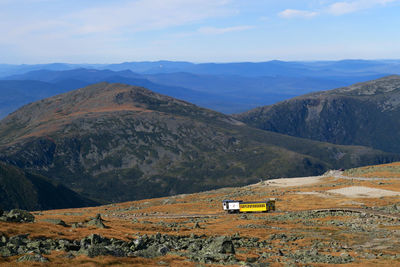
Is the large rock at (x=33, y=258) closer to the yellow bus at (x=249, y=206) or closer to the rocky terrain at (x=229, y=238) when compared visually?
the rocky terrain at (x=229, y=238)

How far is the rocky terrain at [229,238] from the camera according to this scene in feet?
127

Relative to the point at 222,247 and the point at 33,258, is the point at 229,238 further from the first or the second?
the point at 33,258

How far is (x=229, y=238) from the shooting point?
48969 mm

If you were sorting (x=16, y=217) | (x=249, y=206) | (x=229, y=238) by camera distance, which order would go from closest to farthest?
(x=229, y=238), (x=16, y=217), (x=249, y=206)

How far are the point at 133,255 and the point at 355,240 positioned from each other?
1258 inches

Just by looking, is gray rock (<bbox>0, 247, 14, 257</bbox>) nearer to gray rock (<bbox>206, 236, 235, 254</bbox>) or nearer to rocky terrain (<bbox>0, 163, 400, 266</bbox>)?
rocky terrain (<bbox>0, 163, 400, 266</bbox>)

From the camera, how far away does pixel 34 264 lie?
33.3 m

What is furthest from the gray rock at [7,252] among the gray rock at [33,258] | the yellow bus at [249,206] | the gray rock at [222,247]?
the yellow bus at [249,206]

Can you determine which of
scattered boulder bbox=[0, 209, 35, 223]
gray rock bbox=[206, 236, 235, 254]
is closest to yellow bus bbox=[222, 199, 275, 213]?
gray rock bbox=[206, 236, 235, 254]

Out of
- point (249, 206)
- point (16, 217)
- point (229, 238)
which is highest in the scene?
point (16, 217)

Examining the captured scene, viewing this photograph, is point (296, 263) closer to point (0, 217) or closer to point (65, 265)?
point (65, 265)

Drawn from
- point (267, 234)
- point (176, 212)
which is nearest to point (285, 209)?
point (176, 212)

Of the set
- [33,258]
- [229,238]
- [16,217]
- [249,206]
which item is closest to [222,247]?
[229,238]

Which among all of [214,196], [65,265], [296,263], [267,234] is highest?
[65,265]
